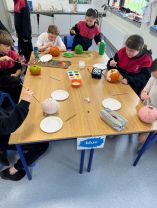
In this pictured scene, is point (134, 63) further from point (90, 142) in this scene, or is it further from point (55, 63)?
point (90, 142)

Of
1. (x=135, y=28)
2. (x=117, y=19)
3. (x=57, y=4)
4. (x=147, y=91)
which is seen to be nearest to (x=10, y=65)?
(x=147, y=91)

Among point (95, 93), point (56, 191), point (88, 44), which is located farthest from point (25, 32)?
point (56, 191)

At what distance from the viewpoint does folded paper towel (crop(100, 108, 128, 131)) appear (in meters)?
1.01

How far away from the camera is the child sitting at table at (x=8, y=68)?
1629 millimetres

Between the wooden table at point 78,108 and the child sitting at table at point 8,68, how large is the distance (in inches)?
12.1

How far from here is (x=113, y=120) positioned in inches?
40.6

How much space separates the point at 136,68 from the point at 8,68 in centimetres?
146

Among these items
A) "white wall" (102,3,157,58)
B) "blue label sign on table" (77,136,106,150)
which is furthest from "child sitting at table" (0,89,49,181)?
"white wall" (102,3,157,58)

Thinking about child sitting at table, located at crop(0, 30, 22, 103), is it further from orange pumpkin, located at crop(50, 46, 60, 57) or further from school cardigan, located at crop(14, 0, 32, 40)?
school cardigan, located at crop(14, 0, 32, 40)

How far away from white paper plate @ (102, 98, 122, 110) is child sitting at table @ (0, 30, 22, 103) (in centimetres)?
110

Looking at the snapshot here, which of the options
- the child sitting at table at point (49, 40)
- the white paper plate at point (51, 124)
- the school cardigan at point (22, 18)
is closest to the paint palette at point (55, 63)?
the child sitting at table at point (49, 40)

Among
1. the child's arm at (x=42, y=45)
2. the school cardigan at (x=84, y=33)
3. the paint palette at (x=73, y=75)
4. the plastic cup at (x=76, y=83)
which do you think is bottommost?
the plastic cup at (x=76, y=83)

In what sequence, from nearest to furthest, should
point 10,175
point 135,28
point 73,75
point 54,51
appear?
point 10,175 → point 73,75 → point 54,51 → point 135,28

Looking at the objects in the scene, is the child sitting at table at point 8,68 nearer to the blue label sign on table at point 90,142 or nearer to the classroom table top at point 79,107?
the classroom table top at point 79,107
